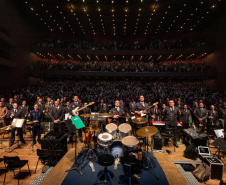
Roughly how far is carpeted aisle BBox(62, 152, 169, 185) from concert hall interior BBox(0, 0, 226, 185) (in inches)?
1.1

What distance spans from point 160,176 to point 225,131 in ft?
12.4

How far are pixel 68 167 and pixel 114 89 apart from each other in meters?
13.3

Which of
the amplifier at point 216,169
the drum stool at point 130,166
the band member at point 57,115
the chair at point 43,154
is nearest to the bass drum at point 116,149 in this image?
the drum stool at point 130,166

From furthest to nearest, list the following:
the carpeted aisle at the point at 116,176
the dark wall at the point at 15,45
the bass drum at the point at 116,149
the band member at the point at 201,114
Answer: the dark wall at the point at 15,45 → the band member at the point at 201,114 → the bass drum at the point at 116,149 → the carpeted aisle at the point at 116,176

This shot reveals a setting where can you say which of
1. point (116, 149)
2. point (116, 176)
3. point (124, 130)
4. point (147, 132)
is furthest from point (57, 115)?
point (147, 132)

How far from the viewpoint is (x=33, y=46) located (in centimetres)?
1811

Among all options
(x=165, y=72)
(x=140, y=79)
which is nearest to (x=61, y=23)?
(x=140, y=79)

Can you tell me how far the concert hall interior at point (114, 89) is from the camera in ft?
13.8

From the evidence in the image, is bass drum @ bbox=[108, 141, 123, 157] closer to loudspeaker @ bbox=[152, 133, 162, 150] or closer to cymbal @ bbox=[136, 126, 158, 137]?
cymbal @ bbox=[136, 126, 158, 137]

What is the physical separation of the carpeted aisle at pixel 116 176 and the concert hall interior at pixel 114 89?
28 millimetres

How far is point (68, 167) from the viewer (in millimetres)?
4160

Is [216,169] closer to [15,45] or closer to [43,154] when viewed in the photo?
[43,154]

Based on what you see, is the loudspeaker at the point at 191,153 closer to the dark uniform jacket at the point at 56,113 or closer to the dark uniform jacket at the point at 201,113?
the dark uniform jacket at the point at 201,113

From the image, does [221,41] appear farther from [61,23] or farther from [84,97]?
[61,23]
